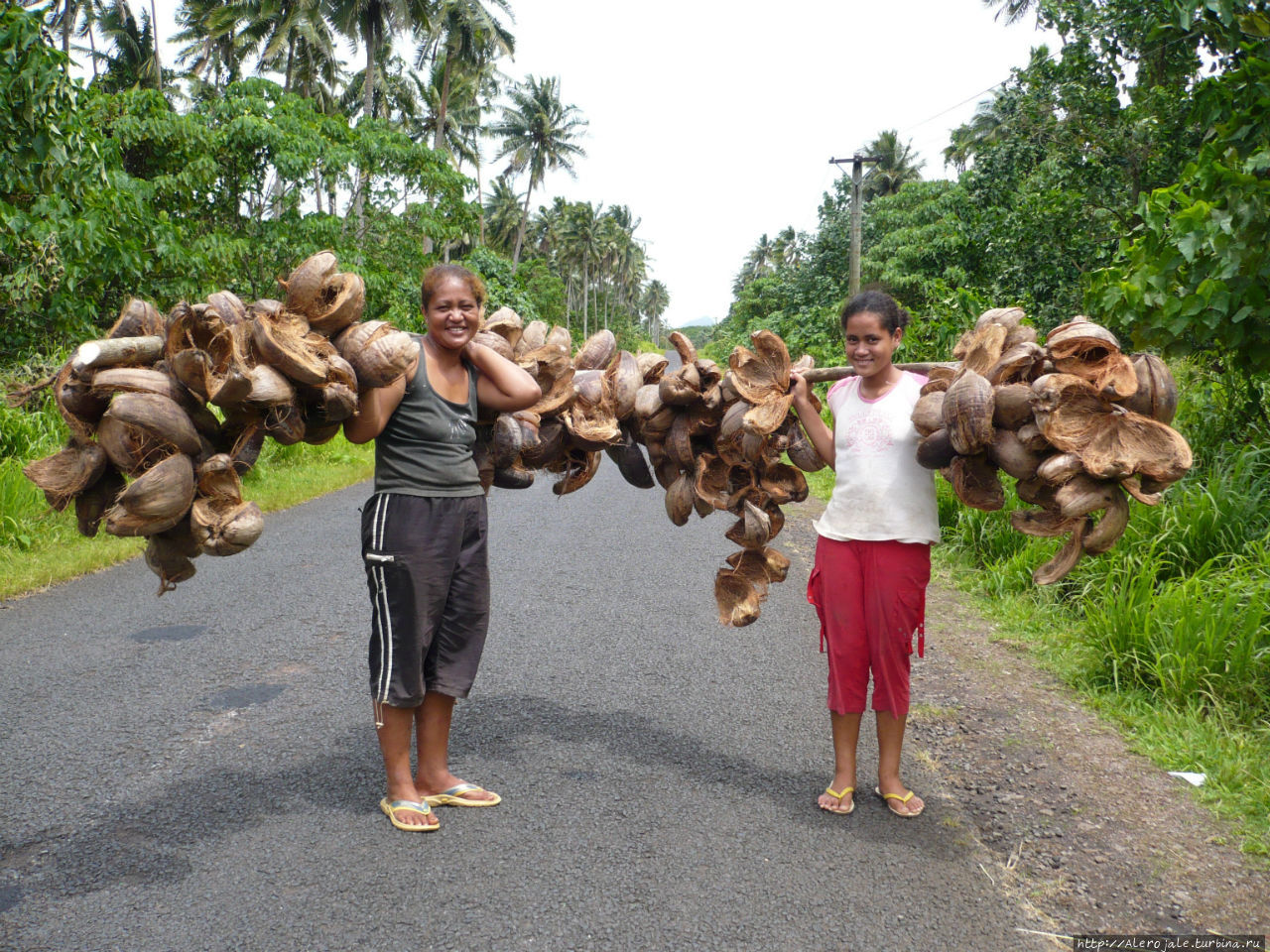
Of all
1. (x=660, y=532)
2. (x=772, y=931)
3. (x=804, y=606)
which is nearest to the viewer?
(x=772, y=931)

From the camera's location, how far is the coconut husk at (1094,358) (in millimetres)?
2648

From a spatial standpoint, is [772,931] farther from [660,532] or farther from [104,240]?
[104,240]

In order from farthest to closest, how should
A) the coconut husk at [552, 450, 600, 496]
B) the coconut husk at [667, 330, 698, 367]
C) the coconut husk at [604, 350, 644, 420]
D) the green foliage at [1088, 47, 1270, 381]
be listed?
1. the green foliage at [1088, 47, 1270, 381]
2. the coconut husk at [552, 450, 600, 496]
3. the coconut husk at [604, 350, 644, 420]
4. the coconut husk at [667, 330, 698, 367]

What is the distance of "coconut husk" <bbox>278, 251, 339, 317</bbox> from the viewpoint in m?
2.73

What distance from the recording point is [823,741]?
3947mm

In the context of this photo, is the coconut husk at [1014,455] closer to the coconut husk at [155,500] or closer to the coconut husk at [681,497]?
the coconut husk at [681,497]

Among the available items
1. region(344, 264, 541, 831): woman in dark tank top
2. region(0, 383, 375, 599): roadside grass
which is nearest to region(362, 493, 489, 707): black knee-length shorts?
region(344, 264, 541, 831): woman in dark tank top

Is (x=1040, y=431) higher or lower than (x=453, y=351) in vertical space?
lower

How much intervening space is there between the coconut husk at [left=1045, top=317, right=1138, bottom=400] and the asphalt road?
148 cm

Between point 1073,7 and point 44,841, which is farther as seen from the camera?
point 1073,7

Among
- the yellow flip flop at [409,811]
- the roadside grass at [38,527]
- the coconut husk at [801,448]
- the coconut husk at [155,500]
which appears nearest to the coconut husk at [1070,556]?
the coconut husk at [801,448]

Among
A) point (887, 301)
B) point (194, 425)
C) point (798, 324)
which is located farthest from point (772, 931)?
point (798, 324)

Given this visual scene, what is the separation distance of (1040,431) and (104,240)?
7648 millimetres

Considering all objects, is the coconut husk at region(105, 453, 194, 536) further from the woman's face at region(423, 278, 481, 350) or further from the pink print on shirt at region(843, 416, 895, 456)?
the pink print on shirt at region(843, 416, 895, 456)
